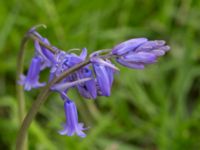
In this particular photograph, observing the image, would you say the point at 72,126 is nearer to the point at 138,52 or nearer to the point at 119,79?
the point at 138,52

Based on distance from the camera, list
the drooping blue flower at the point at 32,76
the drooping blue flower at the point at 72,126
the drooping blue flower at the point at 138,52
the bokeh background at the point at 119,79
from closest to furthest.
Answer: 1. the drooping blue flower at the point at 138,52
2. the drooping blue flower at the point at 72,126
3. the drooping blue flower at the point at 32,76
4. the bokeh background at the point at 119,79

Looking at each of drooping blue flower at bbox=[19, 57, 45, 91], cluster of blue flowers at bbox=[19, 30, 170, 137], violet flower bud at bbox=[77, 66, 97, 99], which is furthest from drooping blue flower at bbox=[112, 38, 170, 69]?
drooping blue flower at bbox=[19, 57, 45, 91]

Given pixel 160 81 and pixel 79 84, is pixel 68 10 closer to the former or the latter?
pixel 160 81

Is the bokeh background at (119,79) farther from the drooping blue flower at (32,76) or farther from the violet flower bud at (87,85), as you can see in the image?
the violet flower bud at (87,85)

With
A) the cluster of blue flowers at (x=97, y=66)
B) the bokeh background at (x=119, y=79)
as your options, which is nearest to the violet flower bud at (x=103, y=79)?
the cluster of blue flowers at (x=97, y=66)

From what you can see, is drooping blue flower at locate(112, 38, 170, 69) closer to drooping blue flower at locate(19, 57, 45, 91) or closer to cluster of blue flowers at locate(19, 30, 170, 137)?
cluster of blue flowers at locate(19, 30, 170, 137)

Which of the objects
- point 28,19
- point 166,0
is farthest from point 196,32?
point 28,19
